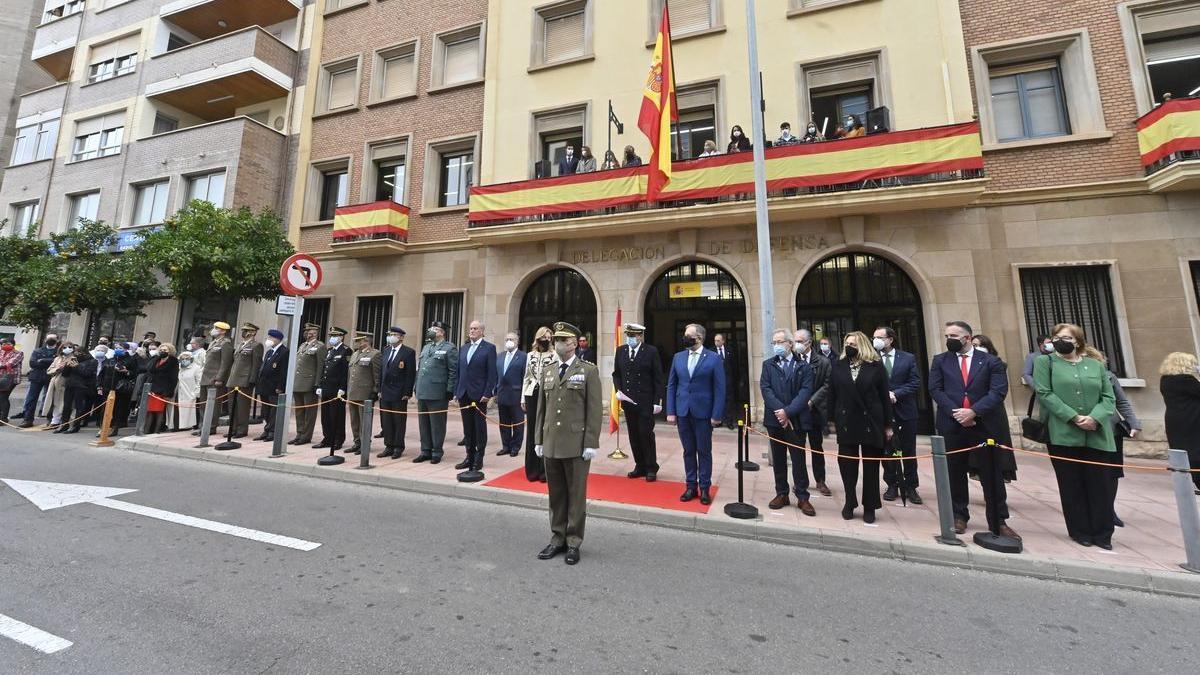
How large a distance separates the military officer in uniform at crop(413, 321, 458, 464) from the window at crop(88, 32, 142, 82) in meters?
21.8

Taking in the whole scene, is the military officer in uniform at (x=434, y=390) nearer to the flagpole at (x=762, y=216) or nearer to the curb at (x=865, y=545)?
the curb at (x=865, y=545)

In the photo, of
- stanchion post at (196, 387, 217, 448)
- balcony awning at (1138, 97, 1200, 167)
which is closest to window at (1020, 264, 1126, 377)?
balcony awning at (1138, 97, 1200, 167)

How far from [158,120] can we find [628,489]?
932 inches

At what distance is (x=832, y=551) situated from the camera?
4.39 m

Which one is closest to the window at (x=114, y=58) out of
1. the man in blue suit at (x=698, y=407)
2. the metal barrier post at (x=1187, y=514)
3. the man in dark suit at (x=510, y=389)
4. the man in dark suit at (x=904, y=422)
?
the man in dark suit at (x=510, y=389)

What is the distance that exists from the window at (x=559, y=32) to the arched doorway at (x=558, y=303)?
613cm

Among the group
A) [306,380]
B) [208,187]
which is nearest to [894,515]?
[306,380]

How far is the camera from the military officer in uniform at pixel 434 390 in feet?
24.4

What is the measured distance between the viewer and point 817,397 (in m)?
5.36

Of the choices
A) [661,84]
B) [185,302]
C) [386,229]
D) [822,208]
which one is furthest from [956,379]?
[185,302]

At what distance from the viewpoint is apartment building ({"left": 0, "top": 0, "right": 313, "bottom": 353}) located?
52.9 feet

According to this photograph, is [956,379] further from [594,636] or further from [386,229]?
[386,229]

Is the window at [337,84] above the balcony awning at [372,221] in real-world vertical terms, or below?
above

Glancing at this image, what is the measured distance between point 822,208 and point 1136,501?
20.9 feet
